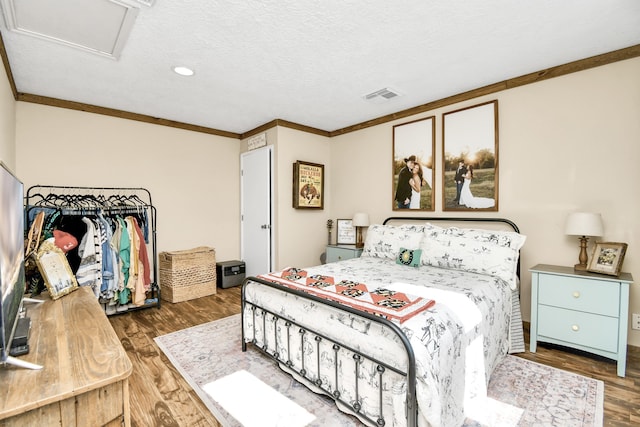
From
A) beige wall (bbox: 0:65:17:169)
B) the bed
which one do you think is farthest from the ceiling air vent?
beige wall (bbox: 0:65:17:169)

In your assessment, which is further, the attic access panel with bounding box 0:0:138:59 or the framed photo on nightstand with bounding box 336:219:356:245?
the framed photo on nightstand with bounding box 336:219:356:245

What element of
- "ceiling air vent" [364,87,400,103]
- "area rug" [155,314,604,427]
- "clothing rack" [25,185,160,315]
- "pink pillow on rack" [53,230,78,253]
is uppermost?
"ceiling air vent" [364,87,400,103]

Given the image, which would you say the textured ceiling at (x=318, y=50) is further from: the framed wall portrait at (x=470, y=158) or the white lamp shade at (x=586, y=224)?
the white lamp shade at (x=586, y=224)

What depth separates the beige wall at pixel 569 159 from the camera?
7.86 feet

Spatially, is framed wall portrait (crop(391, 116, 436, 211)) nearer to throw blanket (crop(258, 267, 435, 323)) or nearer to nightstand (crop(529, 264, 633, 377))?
nightstand (crop(529, 264, 633, 377))

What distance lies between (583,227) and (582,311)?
65cm

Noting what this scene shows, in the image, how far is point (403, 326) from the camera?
1.49 metres

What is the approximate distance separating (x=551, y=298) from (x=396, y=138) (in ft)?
7.98

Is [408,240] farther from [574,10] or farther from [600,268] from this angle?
[574,10]

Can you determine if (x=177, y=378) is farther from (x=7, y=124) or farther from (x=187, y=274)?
(x=7, y=124)

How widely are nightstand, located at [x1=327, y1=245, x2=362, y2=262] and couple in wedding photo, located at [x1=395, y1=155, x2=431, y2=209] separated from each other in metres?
0.83

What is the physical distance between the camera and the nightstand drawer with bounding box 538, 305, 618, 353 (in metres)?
2.19

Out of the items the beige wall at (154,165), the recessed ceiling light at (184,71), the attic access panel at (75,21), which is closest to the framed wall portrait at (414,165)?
the recessed ceiling light at (184,71)

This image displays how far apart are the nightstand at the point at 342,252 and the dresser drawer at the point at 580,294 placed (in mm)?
2007
